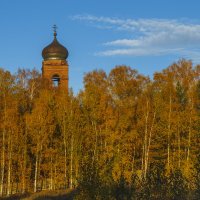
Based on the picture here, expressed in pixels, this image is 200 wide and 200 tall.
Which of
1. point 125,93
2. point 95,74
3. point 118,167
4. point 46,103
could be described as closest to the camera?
point 118,167

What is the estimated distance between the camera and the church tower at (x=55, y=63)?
60719 millimetres

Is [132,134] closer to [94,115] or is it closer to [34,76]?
[94,115]

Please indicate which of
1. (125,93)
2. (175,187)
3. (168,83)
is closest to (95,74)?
(125,93)

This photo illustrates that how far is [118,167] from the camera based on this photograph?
106ft

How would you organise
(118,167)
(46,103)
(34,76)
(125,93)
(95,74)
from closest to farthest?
(118,167), (46,103), (125,93), (95,74), (34,76)

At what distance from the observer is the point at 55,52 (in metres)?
61.4

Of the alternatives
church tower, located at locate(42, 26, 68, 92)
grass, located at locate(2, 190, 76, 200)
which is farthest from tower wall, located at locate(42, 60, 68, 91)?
grass, located at locate(2, 190, 76, 200)

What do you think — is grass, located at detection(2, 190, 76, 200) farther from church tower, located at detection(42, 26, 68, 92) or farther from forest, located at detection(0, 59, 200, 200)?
church tower, located at detection(42, 26, 68, 92)

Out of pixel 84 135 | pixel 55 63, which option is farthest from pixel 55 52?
pixel 84 135

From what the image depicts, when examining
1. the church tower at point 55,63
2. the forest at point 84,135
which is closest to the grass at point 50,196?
the forest at point 84,135

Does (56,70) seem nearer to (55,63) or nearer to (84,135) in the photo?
(55,63)

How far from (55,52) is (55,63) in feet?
4.92

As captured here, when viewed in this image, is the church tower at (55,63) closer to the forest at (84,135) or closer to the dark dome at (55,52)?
the dark dome at (55,52)

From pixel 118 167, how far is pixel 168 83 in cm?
977
